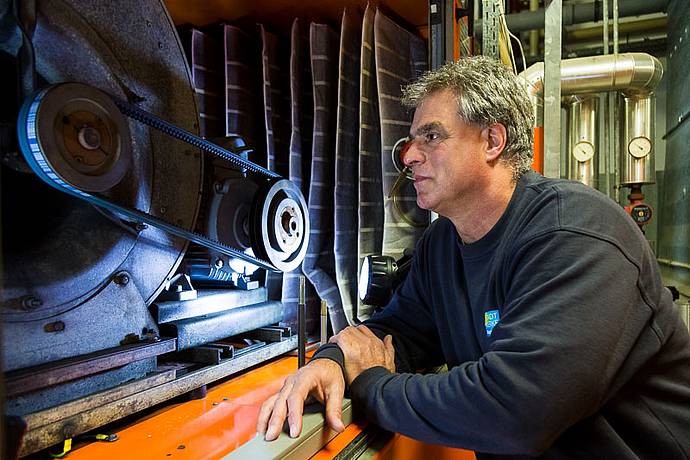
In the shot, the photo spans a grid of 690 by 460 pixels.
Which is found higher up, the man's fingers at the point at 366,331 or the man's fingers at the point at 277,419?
the man's fingers at the point at 366,331

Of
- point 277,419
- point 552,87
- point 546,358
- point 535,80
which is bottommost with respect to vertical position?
point 277,419

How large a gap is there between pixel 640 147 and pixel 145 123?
10.8 ft

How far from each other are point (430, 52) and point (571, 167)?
7.57 ft

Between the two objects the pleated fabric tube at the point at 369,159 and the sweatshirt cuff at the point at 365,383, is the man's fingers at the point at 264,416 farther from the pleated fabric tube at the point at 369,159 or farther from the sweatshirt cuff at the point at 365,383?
the pleated fabric tube at the point at 369,159

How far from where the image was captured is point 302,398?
0.84 m

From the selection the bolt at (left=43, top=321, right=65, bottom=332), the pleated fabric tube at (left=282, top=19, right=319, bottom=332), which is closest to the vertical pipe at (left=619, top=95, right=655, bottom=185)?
the pleated fabric tube at (left=282, top=19, right=319, bottom=332)

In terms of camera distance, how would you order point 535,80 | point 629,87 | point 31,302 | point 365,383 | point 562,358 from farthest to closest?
point 629,87 → point 535,80 → point 365,383 → point 31,302 → point 562,358

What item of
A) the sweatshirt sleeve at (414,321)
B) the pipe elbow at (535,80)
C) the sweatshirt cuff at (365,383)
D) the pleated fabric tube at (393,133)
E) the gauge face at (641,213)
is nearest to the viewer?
the sweatshirt cuff at (365,383)

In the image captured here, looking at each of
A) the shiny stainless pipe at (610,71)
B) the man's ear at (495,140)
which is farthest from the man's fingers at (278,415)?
the shiny stainless pipe at (610,71)

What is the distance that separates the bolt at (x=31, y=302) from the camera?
0.83 m

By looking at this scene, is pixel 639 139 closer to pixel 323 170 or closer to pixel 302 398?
pixel 323 170

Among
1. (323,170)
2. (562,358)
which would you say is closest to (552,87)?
(323,170)

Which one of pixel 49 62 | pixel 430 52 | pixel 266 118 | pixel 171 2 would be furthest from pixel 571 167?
pixel 49 62

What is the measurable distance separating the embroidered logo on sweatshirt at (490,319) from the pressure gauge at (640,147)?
2.90 meters
